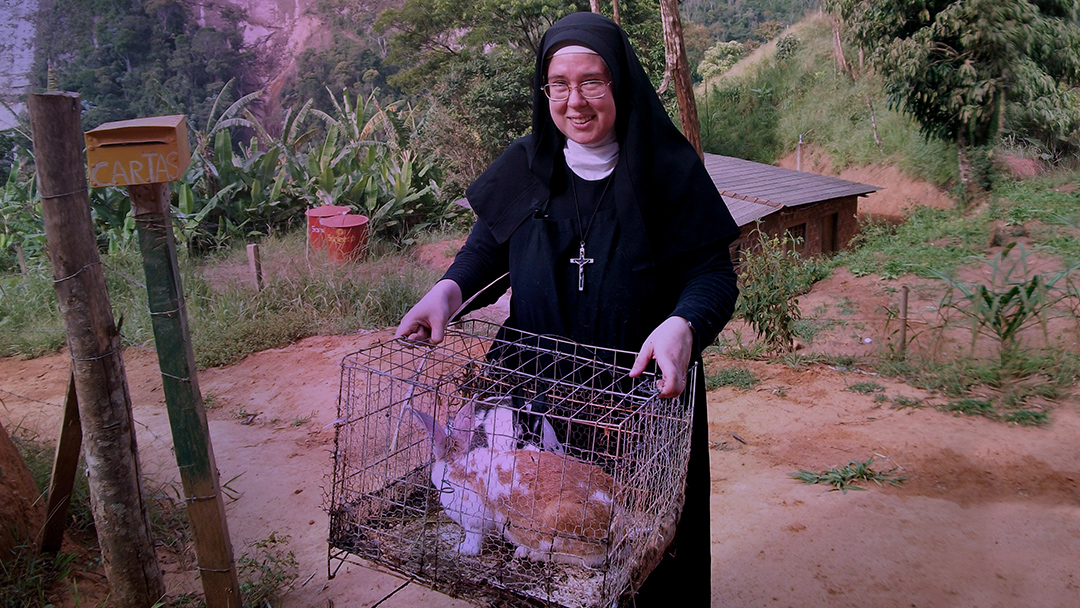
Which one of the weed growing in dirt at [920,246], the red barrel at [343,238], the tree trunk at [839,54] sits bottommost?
the weed growing in dirt at [920,246]

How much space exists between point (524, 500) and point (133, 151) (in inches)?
49.8

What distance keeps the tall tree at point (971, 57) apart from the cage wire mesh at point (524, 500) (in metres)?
14.2

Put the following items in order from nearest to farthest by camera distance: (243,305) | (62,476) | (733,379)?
(62,476), (733,379), (243,305)

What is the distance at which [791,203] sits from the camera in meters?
12.7

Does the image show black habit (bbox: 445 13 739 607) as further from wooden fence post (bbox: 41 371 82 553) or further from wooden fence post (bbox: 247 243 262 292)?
wooden fence post (bbox: 247 243 262 292)

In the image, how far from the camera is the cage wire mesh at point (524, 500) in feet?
4.40

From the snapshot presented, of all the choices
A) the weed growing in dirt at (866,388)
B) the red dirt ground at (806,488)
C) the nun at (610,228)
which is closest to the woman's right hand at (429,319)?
the nun at (610,228)

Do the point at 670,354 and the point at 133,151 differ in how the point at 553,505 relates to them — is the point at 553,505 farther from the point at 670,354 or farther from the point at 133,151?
the point at 133,151

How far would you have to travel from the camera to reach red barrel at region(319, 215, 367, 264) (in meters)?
8.73

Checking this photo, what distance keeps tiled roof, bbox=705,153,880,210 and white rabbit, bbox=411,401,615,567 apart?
35.7ft

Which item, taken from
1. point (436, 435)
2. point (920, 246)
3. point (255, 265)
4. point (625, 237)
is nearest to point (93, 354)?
point (436, 435)

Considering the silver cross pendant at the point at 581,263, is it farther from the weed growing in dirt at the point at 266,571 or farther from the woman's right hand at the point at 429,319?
the weed growing in dirt at the point at 266,571

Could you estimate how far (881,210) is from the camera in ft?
58.1

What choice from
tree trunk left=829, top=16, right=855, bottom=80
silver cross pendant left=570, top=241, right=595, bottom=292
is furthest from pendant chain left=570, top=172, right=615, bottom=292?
tree trunk left=829, top=16, right=855, bottom=80
